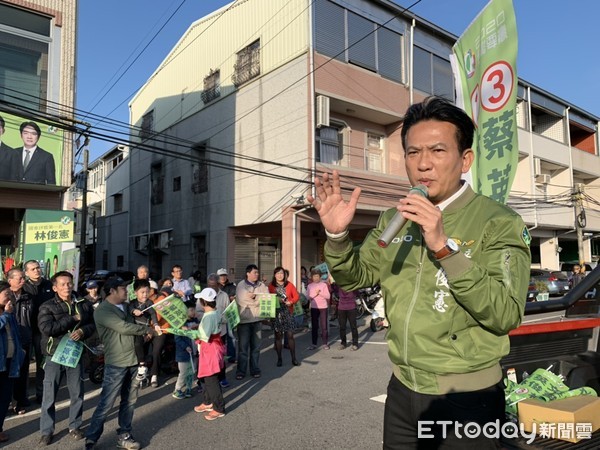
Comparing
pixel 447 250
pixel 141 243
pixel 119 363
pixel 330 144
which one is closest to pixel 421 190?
pixel 447 250

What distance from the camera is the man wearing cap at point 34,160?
34.3ft

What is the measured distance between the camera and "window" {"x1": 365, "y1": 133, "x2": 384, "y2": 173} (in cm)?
1775

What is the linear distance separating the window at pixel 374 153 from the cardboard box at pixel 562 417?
15295 mm

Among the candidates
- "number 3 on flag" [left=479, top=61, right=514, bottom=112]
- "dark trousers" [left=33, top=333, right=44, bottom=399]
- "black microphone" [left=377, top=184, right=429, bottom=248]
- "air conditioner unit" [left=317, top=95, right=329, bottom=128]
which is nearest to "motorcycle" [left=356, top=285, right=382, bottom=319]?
"air conditioner unit" [left=317, top=95, right=329, bottom=128]

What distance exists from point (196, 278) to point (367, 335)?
504 centimetres

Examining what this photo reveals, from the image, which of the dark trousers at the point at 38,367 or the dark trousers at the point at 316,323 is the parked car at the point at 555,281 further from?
the dark trousers at the point at 38,367

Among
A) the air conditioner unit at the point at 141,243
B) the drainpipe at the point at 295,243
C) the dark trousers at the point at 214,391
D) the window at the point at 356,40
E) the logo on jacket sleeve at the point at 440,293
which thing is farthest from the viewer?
the air conditioner unit at the point at 141,243

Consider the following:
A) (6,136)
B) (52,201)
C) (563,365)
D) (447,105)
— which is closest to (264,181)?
(52,201)

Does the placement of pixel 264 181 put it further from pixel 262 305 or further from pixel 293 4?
pixel 262 305

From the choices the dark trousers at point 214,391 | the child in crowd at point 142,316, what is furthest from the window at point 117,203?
the dark trousers at point 214,391

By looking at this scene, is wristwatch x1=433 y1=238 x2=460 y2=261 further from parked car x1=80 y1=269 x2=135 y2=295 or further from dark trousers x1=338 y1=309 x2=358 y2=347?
parked car x1=80 y1=269 x2=135 y2=295

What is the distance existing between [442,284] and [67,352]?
16.2 feet

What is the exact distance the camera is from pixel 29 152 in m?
10.6

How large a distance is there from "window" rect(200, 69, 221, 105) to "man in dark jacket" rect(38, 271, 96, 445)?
50.6 feet
